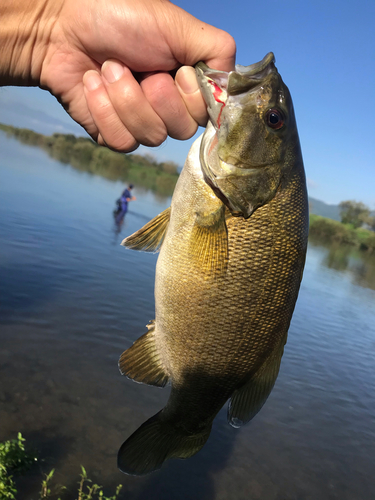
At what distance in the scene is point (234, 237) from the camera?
203 cm

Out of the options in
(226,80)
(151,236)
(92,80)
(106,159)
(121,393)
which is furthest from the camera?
(106,159)

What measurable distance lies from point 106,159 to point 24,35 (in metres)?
64.4

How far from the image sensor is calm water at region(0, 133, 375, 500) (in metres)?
5.22

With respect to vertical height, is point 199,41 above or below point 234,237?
above

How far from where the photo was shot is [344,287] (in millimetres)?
22500

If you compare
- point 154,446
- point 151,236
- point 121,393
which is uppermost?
point 151,236

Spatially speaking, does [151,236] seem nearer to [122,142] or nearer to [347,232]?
[122,142]

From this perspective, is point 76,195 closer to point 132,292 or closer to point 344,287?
point 132,292

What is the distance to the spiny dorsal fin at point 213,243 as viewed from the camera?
2.01 meters

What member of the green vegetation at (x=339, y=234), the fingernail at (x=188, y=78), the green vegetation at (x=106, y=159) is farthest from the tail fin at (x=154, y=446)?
the green vegetation at (x=339, y=234)

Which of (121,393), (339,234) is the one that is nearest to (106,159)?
(339,234)

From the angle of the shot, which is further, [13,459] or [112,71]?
[13,459]

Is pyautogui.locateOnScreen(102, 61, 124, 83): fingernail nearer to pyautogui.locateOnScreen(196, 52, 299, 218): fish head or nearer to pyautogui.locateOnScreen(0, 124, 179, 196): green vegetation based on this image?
pyautogui.locateOnScreen(196, 52, 299, 218): fish head

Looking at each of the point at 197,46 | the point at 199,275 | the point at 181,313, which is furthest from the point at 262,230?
the point at 197,46
